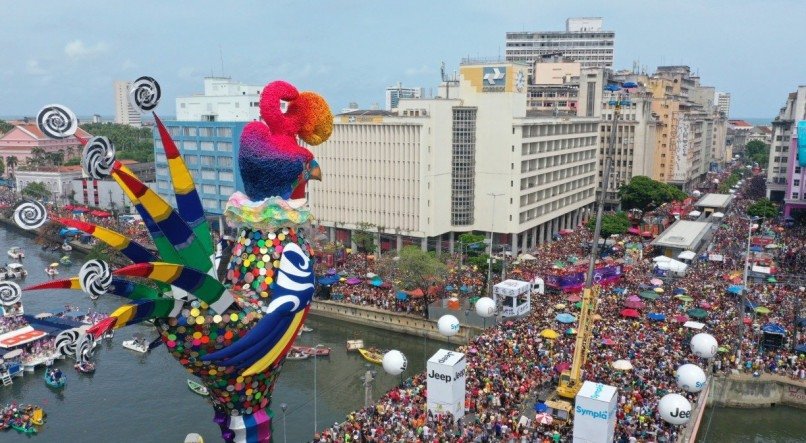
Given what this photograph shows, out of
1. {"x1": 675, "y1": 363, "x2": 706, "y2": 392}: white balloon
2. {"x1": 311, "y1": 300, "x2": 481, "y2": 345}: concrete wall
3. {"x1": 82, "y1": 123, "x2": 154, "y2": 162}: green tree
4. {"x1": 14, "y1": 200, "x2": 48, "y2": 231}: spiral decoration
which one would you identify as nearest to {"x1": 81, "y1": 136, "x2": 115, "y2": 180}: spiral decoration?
{"x1": 14, "y1": 200, "x2": 48, "y2": 231}: spiral decoration

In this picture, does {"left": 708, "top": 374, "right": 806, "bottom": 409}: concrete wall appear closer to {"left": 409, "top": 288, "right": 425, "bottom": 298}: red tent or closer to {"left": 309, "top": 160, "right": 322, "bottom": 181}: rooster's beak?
{"left": 409, "top": 288, "right": 425, "bottom": 298}: red tent

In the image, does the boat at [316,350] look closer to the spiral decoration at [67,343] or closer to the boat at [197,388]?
the boat at [197,388]

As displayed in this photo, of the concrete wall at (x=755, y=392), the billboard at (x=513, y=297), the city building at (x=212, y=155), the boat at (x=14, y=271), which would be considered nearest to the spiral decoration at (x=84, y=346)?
the concrete wall at (x=755, y=392)

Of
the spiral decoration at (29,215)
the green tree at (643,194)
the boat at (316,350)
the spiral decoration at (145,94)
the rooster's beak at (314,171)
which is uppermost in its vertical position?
Result: the spiral decoration at (145,94)

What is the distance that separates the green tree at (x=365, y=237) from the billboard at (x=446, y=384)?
3389 centimetres

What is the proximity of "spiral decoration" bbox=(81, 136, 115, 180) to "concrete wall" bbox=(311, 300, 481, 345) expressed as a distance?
32225mm

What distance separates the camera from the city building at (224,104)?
287ft

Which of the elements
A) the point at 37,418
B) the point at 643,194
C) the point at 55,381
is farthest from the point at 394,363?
the point at 643,194

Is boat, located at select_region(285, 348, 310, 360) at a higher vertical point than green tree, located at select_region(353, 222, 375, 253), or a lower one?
lower

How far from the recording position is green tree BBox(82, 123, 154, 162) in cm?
A: 12450

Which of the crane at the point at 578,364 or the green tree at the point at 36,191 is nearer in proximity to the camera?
the crane at the point at 578,364

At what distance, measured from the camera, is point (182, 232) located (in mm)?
16781

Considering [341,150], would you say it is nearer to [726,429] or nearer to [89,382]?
[89,382]

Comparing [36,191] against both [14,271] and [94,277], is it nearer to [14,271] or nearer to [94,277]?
[14,271]
